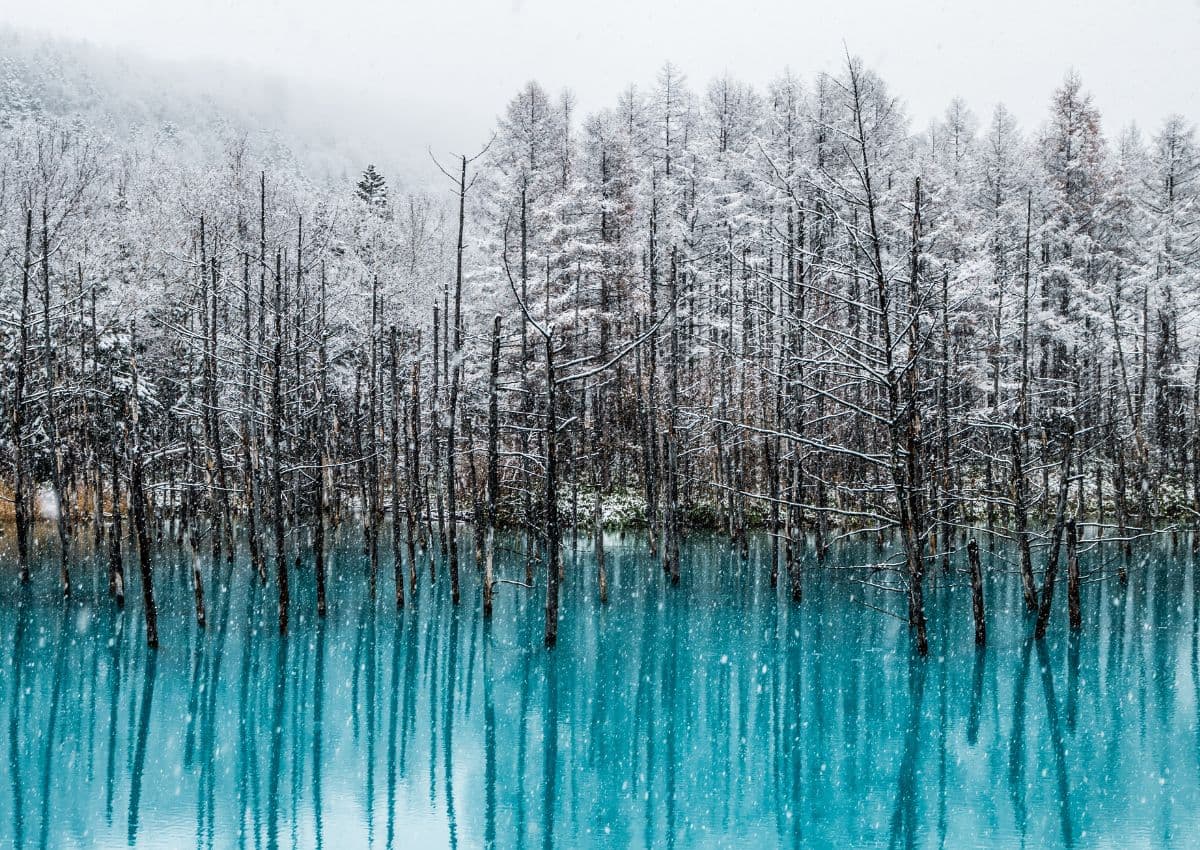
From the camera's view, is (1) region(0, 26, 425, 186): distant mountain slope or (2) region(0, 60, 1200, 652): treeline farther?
(1) region(0, 26, 425, 186): distant mountain slope

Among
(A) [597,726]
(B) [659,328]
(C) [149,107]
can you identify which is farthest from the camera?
(C) [149,107]

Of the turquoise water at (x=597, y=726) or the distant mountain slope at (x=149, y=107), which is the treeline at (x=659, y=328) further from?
the distant mountain slope at (x=149, y=107)

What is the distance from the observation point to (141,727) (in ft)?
41.9

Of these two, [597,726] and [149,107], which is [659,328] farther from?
[149,107]

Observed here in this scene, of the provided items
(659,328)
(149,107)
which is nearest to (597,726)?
(659,328)

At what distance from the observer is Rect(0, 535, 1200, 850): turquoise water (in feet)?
32.0

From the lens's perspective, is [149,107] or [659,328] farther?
[149,107]

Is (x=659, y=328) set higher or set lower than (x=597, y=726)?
higher

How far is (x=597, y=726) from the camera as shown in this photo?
1312 cm

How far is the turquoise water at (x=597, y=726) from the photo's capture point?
976 cm

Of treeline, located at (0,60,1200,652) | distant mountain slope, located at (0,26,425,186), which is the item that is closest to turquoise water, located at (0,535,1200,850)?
treeline, located at (0,60,1200,652)

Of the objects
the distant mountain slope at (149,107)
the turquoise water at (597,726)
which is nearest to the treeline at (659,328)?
the turquoise water at (597,726)

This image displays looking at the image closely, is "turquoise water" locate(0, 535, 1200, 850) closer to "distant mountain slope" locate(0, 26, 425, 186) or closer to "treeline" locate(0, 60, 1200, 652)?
"treeline" locate(0, 60, 1200, 652)

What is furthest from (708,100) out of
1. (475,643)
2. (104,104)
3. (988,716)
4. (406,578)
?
(104,104)
